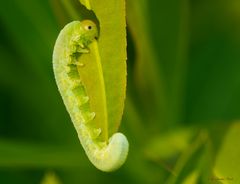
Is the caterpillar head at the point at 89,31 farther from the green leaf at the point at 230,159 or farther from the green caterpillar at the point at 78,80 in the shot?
the green leaf at the point at 230,159

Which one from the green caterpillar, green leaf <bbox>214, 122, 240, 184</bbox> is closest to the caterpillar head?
the green caterpillar

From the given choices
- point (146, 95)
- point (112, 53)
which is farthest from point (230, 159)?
point (146, 95)

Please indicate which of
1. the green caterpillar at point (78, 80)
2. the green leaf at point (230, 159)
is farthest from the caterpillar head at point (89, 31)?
the green leaf at point (230, 159)

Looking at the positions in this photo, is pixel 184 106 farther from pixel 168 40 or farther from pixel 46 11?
pixel 46 11

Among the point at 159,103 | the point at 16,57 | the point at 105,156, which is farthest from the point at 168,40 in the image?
the point at 105,156

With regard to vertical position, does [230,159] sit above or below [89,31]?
below

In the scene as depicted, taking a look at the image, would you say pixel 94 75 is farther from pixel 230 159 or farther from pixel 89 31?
pixel 230 159
